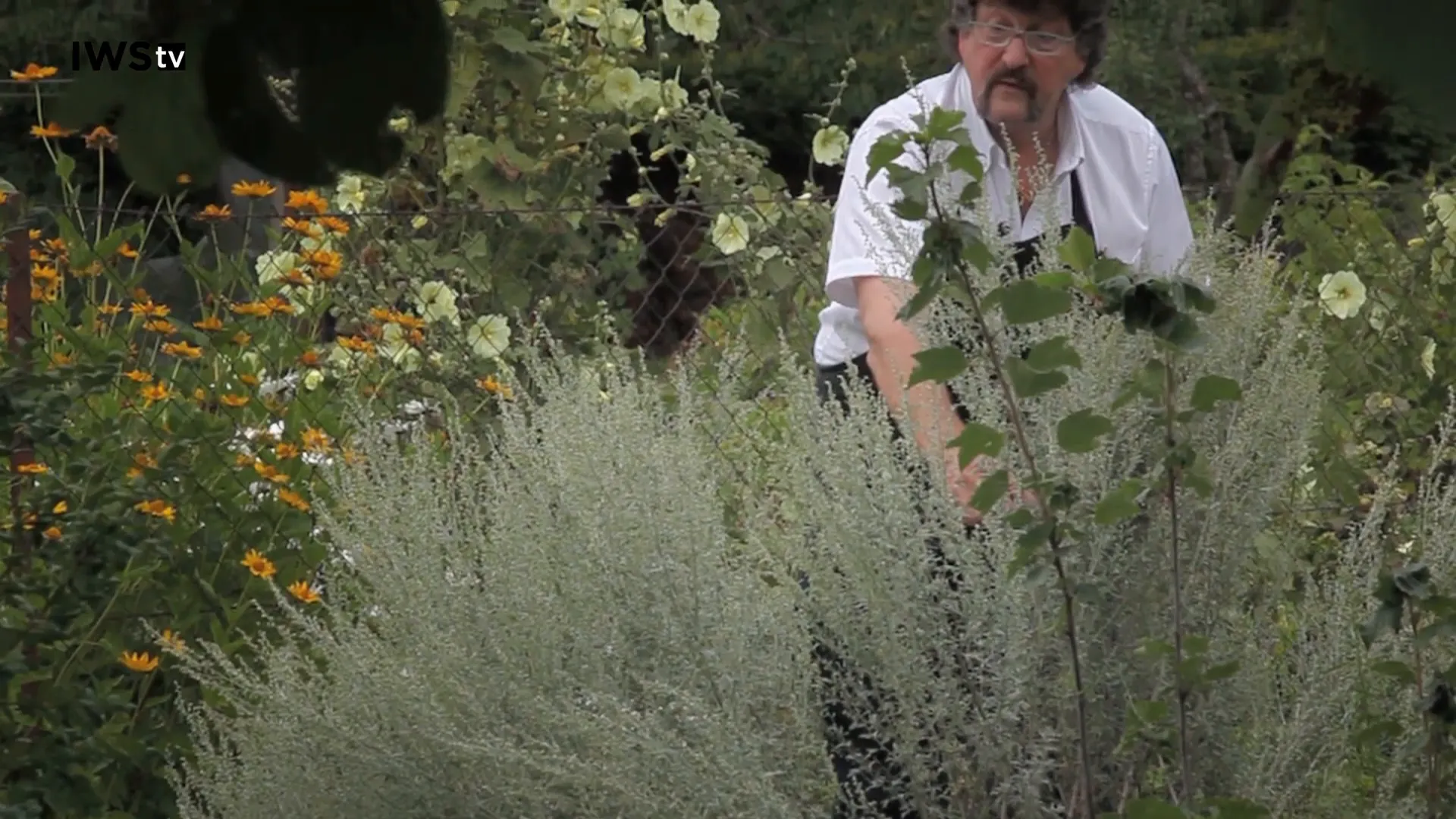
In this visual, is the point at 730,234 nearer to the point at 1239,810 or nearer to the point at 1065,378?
the point at 1065,378

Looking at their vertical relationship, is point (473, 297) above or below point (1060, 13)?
below

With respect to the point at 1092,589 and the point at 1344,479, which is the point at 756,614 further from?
the point at 1344,479

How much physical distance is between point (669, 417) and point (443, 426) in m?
0.85

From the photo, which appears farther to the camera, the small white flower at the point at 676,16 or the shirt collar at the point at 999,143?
the small white flower at the point at 676,16

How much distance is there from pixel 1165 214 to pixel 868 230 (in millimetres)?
406

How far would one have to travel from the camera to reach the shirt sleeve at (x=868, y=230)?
2246mm

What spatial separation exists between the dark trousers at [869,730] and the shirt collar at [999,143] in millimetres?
309

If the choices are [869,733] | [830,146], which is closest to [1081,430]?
[869,733]

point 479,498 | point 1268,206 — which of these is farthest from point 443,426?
point 1268,206

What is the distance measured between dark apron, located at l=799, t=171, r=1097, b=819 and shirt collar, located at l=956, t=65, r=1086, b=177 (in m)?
0.02

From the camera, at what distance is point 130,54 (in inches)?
30.9

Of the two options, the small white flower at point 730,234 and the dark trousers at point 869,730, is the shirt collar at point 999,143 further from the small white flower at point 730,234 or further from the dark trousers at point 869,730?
the small white flower at point 730,234

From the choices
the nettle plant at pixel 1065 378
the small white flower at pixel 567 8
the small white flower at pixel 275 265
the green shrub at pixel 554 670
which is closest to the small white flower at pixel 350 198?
the small white flower at pixel 275 265

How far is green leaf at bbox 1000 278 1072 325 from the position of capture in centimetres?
174
